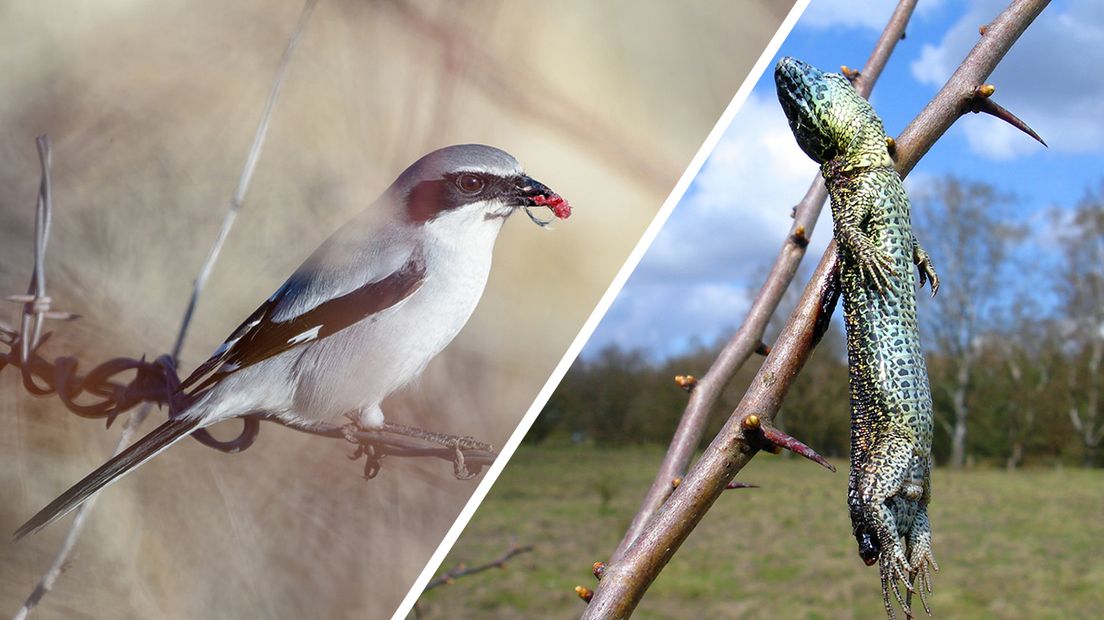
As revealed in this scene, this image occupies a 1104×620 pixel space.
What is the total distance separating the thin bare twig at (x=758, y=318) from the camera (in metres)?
0.57

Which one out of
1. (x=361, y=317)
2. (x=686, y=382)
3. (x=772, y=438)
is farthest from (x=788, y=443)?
(x=361, y=317)

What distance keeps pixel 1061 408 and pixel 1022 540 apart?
1764mm

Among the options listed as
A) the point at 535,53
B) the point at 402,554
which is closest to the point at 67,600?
the point at 402,554

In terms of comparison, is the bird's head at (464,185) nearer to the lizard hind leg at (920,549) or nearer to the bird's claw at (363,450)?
the bird's claw at (363,450)

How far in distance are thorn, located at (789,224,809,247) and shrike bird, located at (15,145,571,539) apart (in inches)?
11.5

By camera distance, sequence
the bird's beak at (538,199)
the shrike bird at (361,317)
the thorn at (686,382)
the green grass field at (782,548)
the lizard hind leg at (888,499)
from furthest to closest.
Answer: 1. the green grass field at (782,548)
2. the bird's beak at (538,199)
3. the shrike bird at (361,317)
4. the thorn at (686,382)
5. the lizard hind leg at (888,499)

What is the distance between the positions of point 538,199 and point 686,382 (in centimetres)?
31

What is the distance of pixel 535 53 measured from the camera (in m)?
0.83

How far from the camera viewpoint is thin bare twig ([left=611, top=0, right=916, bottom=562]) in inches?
22.6

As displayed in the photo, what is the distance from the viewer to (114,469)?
639 millimetres

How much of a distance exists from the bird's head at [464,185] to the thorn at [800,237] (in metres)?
0.29

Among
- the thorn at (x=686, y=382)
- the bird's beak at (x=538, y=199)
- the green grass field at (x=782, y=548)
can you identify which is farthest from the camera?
the green grass field at (x=782, y=548)

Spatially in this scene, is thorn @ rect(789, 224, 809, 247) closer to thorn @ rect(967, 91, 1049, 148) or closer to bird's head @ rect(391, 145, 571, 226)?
thorn @ rect(967, 91, 1049, 148)

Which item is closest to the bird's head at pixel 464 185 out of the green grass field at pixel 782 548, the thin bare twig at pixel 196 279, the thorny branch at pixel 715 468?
the thin bare twig at pixel 196 279
